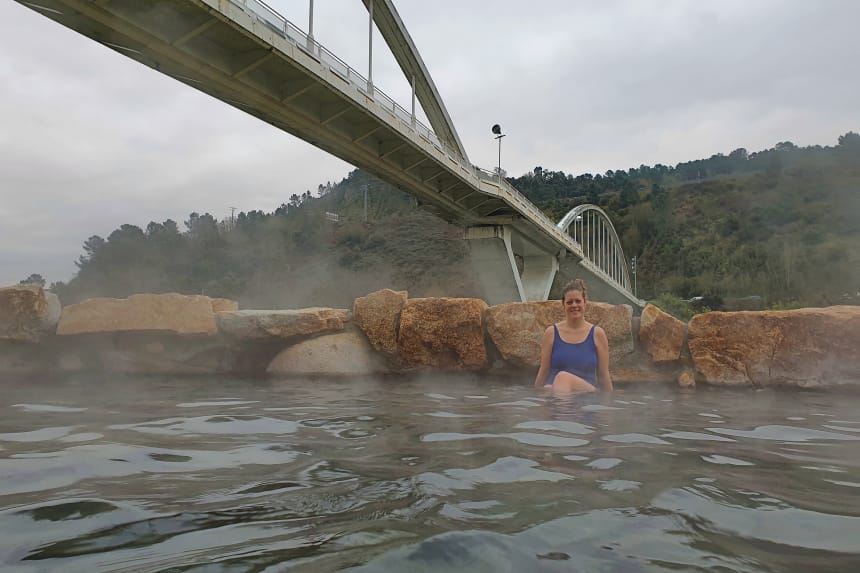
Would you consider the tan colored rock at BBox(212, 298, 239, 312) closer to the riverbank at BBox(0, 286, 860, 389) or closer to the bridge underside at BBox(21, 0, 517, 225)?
the riverbank at BBox(0, 286, 860, 389)

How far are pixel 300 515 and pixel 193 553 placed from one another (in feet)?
0.88

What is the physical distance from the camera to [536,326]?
15.9 feet

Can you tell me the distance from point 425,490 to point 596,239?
130ft

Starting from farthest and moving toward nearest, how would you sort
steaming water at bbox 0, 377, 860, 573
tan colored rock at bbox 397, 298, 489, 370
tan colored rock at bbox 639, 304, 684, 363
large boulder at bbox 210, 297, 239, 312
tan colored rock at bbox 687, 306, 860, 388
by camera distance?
large boulder at bbox 210, 297, 239, 312, tan colored rock at bbox 397, 298, 489, 370, tan colored rock at bbox 639, 304, 684, 363, tan colored rock at bbox 687, 306, 860, 388, steaming water at bbox 0, 377, 860, 573

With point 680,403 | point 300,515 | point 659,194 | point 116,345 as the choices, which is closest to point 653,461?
point 300,515

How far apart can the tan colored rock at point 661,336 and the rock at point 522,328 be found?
708mm

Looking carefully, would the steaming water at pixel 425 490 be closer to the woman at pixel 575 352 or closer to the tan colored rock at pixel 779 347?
the woman at pixel 575 352

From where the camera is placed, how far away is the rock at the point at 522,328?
4785 mm

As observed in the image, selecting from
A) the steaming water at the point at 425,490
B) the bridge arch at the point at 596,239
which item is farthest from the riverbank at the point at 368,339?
the bridge arch at the point at 596,239

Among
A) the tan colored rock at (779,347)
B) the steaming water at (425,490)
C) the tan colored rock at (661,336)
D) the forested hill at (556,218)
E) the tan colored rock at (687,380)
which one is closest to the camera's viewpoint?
the steaming water at (425,490)

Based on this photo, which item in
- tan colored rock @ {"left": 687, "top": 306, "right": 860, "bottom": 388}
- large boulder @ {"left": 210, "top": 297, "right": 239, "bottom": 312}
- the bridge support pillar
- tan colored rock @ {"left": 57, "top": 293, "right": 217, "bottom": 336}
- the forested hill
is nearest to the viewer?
tan colored rock @ {"left": 687, "top": 306, "right": 860, "bottom": 388}

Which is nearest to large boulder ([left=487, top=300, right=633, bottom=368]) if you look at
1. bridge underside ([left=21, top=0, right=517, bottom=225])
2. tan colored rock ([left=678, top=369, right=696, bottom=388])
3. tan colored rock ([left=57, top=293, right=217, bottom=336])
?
tan colored rock ([left=678, top=369, right=696, bottom=388])

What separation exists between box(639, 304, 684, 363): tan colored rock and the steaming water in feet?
5.21

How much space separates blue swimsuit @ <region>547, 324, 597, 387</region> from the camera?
3738 mm
